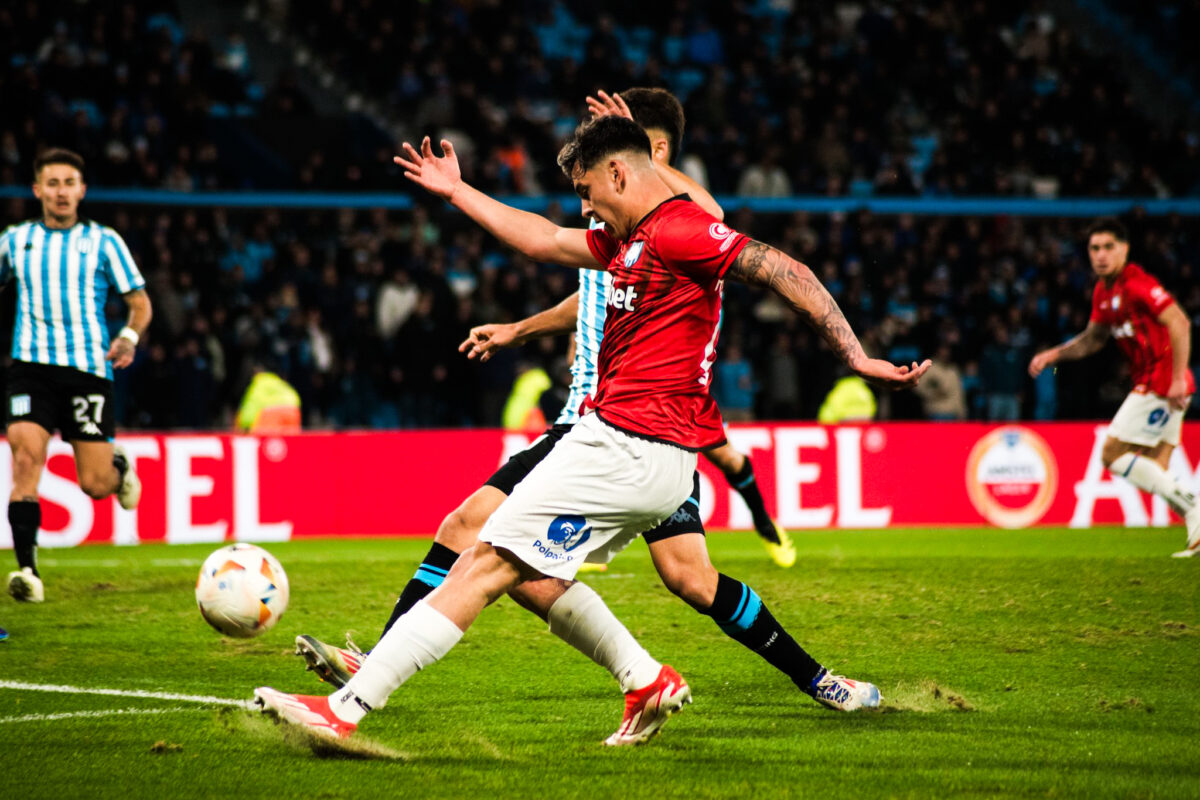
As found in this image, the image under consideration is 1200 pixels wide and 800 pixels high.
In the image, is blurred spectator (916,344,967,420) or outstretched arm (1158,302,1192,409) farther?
blurred spectator (916,344,967,420)

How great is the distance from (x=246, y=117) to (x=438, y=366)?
17.3ft

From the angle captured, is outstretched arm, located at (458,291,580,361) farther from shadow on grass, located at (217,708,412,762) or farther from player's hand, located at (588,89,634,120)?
shadow on grass, located at (217,708,412,762)

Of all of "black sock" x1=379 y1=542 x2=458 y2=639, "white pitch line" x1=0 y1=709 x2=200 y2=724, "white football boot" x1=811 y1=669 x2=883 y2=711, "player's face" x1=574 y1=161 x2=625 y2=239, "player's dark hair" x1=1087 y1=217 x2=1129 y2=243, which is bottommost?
"white pitch line" x1=0 y1=709 x2=200 y2=724

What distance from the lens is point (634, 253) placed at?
459 centimetres

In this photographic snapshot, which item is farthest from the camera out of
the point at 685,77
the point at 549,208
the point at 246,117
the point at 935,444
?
the point at 685,77

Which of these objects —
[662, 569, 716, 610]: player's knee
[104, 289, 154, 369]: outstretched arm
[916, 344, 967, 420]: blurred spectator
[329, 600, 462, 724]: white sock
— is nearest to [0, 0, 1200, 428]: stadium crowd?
[916, 344, 967, 420]: blurred spectator

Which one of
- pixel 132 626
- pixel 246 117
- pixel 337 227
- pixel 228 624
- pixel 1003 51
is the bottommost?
pixel 132 626

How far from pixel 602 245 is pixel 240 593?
6.63ft

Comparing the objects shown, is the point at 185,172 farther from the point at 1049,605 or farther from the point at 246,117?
the point at 1049,605

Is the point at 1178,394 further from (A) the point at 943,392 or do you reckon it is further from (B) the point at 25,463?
(B) the point at 25,463

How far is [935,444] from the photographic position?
1333cm

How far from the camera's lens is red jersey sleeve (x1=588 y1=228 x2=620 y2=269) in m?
5.01

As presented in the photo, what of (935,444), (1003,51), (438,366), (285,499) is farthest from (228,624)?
Answer: (1003,51)

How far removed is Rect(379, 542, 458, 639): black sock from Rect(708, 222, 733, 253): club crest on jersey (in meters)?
1.77
